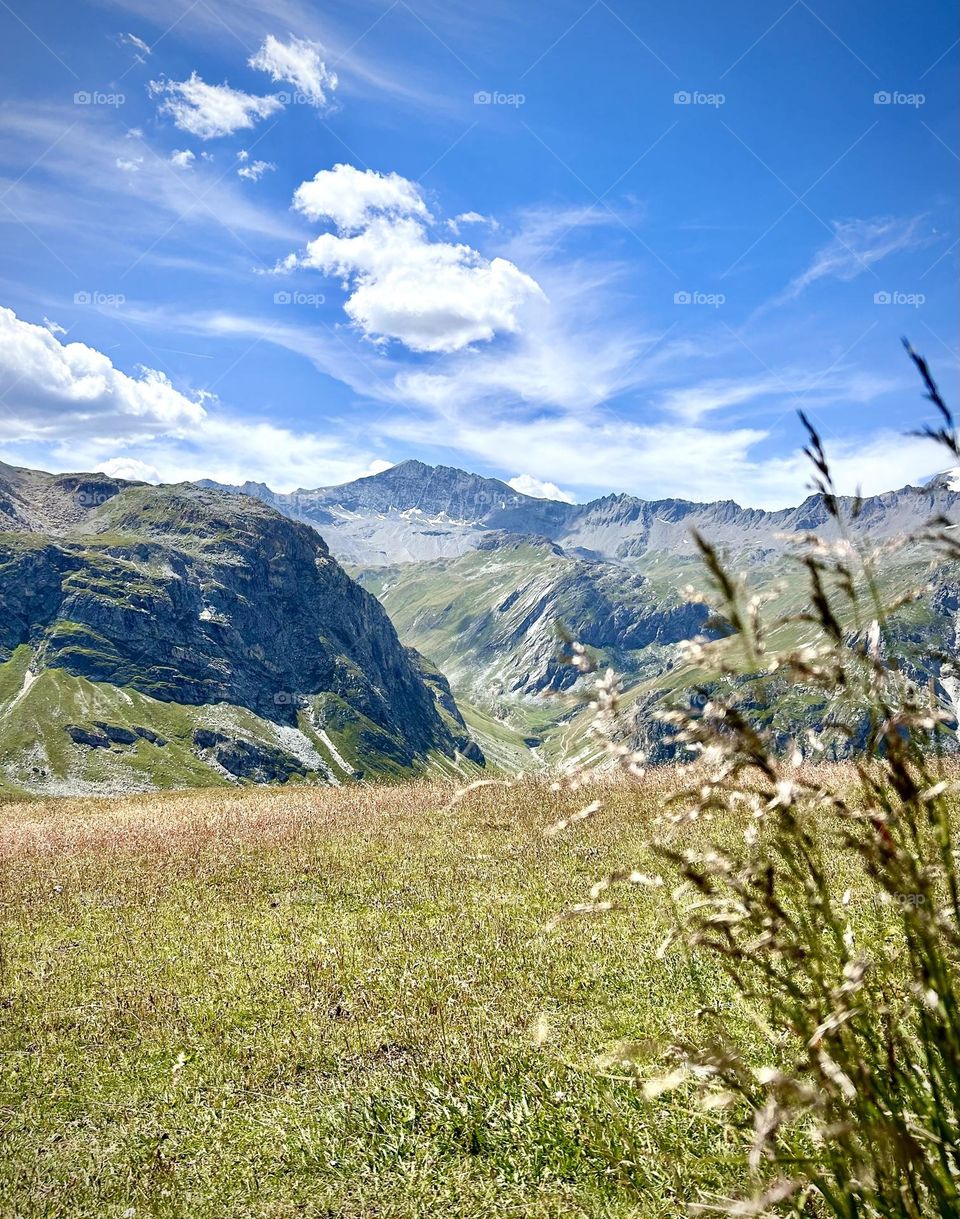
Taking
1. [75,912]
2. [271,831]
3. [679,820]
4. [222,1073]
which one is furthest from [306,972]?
[679,820]

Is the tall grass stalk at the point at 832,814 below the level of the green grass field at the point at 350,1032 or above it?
above

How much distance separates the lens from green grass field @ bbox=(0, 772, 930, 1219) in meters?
6.27

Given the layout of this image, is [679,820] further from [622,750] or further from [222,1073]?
[222,1073]

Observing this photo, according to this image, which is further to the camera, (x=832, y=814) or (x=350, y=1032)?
(x=350, y=1032)

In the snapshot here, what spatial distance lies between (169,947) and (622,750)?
446 inches

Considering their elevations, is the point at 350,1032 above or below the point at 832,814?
below

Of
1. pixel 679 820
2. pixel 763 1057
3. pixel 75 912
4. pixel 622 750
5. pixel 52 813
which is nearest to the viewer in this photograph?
pixel 679 820

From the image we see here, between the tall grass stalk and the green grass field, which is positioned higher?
the tall grass stalk

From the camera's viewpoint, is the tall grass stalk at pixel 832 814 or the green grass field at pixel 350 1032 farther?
the green grass field at pixel 350 1032

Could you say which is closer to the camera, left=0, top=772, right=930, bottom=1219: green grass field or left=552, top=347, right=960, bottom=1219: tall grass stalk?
left=552, top=347, right=960, bottom=1219: tall grass stalk

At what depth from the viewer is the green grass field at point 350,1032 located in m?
6.27

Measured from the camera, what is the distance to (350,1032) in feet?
28.9

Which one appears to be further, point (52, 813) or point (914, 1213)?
point (52, 813)

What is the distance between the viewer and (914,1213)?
298 cm
